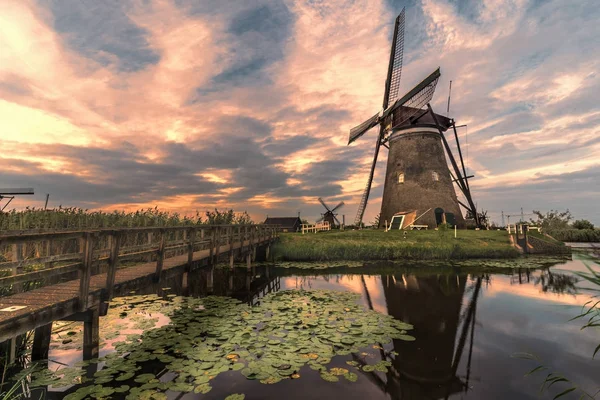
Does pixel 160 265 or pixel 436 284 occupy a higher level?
pixel 160 265

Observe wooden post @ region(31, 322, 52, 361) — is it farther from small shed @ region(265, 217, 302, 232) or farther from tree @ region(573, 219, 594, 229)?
tree @ region(573, 219, 594, 229)

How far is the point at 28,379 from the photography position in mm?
4504

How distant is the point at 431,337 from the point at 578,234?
40.2 metres

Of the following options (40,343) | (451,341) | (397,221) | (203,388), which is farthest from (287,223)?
(203,388)

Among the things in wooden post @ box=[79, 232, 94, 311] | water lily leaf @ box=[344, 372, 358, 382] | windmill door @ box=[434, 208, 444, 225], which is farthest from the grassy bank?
wooden post @ box=[79, 232, 94, 311]

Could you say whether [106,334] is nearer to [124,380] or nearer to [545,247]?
[124,380]

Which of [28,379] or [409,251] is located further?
[409,251]

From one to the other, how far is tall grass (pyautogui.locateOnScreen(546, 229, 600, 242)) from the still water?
29.3 m

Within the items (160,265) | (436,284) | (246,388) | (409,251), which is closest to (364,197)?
(409,251)

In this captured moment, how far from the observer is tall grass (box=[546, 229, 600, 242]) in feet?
111

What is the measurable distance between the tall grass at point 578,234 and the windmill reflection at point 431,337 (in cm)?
3288

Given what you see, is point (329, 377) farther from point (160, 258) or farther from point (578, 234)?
point (578, 234)

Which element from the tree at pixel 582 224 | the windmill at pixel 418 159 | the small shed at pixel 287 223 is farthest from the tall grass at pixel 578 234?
the small shed at pixel 287 223

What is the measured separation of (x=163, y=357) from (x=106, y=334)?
1877 millimetres
